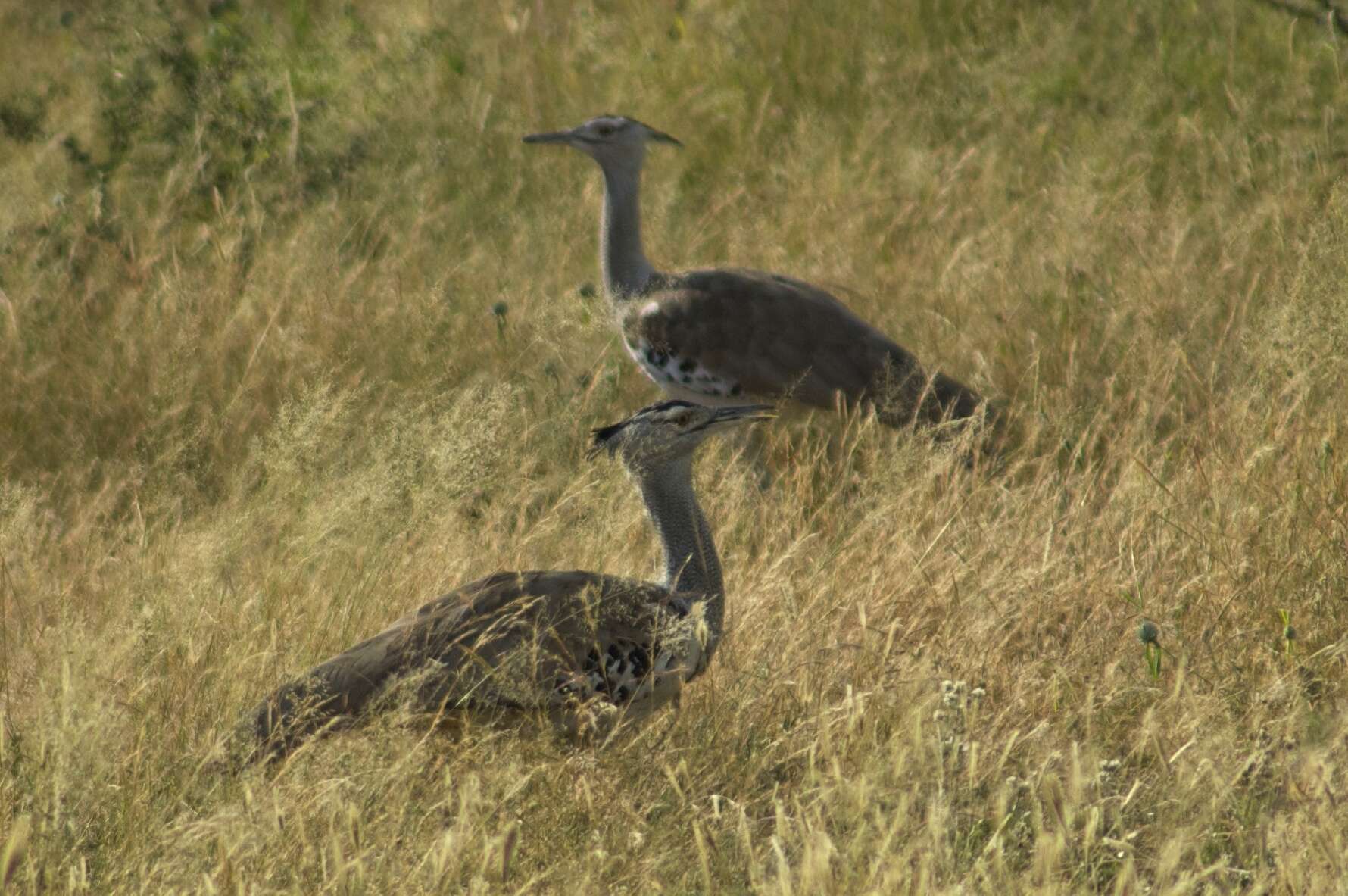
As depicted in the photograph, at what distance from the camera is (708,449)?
200 inches

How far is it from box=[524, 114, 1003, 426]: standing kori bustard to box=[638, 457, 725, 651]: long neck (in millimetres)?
1463

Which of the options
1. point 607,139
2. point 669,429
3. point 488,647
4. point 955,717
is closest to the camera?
point 955,717

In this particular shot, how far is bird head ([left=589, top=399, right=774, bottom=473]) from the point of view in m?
3.68

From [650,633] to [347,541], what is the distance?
2.68 feet

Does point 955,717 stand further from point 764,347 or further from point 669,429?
point 764,347

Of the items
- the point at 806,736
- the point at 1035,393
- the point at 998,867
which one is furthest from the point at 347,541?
the point at 1035,393

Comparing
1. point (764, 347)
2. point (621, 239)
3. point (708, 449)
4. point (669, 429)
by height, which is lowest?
point (708, 449)

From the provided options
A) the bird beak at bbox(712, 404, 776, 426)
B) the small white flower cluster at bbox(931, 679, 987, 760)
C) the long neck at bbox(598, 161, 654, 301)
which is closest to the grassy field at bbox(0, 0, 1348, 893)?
the small white flower cluster at bbox(931, 679, 987, 760)

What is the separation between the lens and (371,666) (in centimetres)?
→ 313

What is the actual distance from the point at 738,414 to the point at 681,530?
28cm

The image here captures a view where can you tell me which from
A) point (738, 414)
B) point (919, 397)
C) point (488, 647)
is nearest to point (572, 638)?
point (488, 647)

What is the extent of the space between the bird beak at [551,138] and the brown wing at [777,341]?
2.56ft

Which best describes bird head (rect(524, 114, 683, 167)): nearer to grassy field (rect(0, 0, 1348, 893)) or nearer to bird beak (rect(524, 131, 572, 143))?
bird beak (rect(524, 131, 572, 143))

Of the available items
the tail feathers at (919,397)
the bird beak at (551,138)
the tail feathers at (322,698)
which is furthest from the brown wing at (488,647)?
the bird beak at (551,138)
